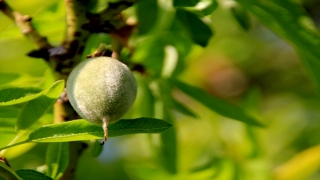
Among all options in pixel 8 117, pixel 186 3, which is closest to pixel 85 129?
pixel 8 117

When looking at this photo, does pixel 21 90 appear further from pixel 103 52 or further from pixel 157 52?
pixel 157 52

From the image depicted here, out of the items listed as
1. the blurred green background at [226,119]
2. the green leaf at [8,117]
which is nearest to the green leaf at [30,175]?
the green leaf at [8,117]

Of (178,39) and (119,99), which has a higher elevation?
(119,99)

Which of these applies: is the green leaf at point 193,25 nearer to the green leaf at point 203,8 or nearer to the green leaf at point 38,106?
the green leaf at point 203,8

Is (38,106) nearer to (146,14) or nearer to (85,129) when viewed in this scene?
(85,129)

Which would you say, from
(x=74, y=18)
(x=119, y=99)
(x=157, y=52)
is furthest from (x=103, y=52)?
(x=157, y=52)

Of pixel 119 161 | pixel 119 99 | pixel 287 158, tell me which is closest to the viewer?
pixel 119 99
